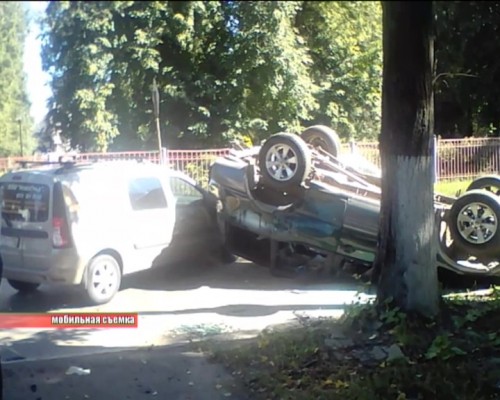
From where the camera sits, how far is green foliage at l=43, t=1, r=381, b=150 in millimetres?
5973

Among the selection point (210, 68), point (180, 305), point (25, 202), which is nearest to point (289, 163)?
point (210, 68)

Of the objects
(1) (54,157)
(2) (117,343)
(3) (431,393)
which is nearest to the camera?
(3) (431,393)

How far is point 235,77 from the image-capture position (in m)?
8.95

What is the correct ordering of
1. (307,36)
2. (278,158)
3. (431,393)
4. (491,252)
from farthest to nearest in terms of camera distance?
1. (278,158)
2. (491,252)
3. (307,36)
4. (431,393)

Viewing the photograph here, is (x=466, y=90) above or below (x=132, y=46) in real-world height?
below

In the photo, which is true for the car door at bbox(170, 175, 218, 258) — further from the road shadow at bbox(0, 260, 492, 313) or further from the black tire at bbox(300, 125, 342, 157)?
the black tire at bbox(300, 125, 342, 157)

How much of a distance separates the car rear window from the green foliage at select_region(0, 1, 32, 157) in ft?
2.14

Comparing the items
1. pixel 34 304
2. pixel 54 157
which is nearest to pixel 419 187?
pixel 34 304

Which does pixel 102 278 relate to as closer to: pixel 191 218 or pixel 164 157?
pixel 191 218

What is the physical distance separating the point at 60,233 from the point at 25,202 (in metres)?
0.64

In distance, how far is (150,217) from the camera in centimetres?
930

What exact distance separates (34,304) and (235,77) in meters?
3.78

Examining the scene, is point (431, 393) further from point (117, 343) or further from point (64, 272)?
point (64, 272)

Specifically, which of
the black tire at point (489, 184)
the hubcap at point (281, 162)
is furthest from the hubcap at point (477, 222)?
the hubcap at point (281, 162)
